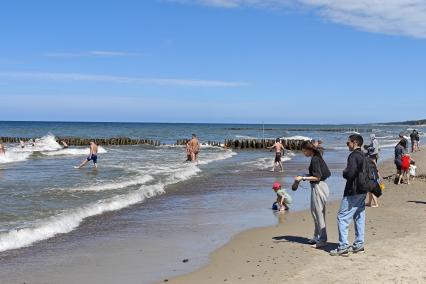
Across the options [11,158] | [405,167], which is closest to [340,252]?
[405,167]

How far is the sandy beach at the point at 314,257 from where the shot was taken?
22.4 ft

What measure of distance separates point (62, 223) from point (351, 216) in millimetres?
5995

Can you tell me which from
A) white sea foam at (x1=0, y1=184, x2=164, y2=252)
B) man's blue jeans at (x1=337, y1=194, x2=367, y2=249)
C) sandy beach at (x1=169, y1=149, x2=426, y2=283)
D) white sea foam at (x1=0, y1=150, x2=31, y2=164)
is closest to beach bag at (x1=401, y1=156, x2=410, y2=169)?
sandy beach at (x1=169, y1=149, x2=426, y2=283)

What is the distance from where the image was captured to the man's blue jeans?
26.0 feet

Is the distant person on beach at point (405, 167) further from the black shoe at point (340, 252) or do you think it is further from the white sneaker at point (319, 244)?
the black shoe at point (340, 252)

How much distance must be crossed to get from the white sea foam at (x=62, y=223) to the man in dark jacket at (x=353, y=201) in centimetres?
540

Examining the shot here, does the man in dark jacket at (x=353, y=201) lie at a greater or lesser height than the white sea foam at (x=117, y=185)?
greater

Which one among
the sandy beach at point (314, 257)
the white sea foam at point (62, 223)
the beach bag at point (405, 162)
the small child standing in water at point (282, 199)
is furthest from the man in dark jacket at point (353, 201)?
the beach bag at point (405, 162)

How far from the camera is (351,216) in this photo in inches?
316

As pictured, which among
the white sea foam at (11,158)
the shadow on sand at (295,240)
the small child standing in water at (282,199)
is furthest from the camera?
the white sea foam at (11,158)

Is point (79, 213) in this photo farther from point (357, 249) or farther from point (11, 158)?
point (11, 158)

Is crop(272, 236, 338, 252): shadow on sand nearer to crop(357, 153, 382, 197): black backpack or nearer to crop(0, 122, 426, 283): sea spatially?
crop(0, 122, 426, 283): sea

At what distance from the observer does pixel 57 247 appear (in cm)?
910

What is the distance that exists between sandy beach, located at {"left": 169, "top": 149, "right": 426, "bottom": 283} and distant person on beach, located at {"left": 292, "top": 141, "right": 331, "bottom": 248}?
276 millimetres
